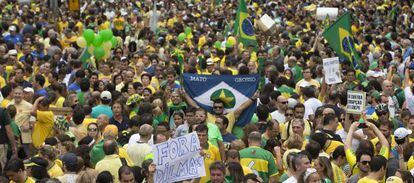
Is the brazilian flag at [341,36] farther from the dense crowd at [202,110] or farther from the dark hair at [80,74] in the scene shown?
the dark hair at [80,74]

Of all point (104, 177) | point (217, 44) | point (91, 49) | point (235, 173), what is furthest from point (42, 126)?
point (217, 44)

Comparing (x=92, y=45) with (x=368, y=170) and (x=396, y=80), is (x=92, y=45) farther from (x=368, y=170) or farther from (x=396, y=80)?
(x=368, y=170)

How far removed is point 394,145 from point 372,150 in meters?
1.37

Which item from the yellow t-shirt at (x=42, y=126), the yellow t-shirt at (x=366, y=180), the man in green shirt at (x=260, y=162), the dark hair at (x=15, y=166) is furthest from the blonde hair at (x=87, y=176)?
the yellow t-shirt at (x=42, y=126)

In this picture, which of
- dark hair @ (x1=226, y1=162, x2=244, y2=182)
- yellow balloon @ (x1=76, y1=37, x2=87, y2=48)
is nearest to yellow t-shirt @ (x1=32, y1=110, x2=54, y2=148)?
dark hair @ (x1=226, y1=162, x2=244, y2=182)

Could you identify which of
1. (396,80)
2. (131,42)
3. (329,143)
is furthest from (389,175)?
(131,42)

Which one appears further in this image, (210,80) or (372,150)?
(210,80)

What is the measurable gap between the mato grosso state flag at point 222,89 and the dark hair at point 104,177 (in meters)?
4.38

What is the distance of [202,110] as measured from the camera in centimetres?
1305

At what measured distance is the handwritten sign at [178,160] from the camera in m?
10.1

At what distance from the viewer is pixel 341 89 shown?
15.6 m

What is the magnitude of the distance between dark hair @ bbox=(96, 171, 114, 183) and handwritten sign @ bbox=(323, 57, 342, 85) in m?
6.93

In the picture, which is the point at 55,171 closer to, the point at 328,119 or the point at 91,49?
the point at 328,119

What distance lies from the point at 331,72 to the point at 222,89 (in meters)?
2.50
